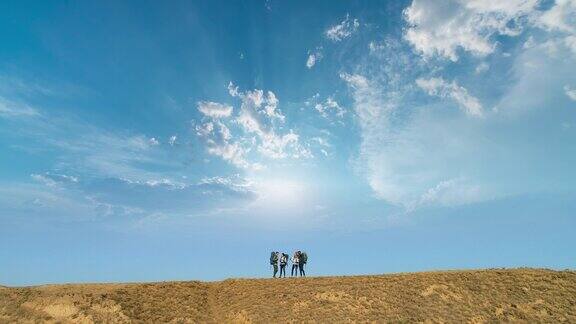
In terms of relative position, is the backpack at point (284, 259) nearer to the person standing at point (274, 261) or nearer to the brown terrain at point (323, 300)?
the person standing at point (274, 261)

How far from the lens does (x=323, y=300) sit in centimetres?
3656

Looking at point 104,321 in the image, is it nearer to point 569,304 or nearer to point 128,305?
point 128,305

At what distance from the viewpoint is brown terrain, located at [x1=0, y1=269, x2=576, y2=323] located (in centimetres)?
Answer: 3303

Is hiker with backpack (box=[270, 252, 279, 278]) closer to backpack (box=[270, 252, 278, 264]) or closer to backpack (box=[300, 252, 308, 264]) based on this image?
backpack (box=[270, 252, 278, 264])

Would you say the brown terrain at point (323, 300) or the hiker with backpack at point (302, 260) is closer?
the brown terrain at point (323, 300)

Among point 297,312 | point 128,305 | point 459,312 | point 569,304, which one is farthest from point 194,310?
point 569,304

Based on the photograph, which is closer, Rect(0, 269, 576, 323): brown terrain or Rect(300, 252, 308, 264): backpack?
Rect(0, 269, 576, 323): brown terrain

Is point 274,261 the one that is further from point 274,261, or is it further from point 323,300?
point 323,300

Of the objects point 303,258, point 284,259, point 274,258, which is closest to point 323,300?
point 303,258

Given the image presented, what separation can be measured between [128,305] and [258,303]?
10.1 m

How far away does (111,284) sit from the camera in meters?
39.1

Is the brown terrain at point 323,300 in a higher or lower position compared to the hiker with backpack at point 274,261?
lower

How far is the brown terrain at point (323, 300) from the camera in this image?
33.0 metres

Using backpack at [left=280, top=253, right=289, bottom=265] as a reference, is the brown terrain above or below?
below
